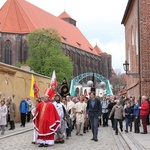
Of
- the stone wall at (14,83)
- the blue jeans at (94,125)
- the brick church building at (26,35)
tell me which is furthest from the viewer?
the brick church building at (26,35)

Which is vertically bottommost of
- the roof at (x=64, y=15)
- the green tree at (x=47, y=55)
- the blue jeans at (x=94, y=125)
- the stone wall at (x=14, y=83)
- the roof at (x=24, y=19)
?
the blue jeans at (x=94, y=125)

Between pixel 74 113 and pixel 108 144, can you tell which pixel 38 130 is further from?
pixel 74 113

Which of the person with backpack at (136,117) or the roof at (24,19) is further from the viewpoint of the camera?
the roof at (24,19)

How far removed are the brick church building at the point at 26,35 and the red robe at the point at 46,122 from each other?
55403 mm

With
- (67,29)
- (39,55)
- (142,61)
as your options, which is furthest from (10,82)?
(67,29)

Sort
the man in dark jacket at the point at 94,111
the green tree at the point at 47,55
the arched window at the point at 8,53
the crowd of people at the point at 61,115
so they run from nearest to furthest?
1. the crowd of people at the point at 61,115
2. the man in dark jacket at the point at 94,111
3. the green tree at the point at 47,55
4. the arched window at the point at 8,53

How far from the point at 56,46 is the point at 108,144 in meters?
49.7

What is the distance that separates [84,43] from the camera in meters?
96.3

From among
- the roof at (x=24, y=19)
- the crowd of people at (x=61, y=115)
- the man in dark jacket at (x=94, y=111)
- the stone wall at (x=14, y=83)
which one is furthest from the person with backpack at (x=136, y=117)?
the roof at (x=24, y=19)

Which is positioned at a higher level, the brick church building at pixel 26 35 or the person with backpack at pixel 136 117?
the brick church building at pixel 26 35

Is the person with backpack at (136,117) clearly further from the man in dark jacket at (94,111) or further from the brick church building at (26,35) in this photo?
the brick church building at (26,35)

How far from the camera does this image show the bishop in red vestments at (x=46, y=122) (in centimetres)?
1224

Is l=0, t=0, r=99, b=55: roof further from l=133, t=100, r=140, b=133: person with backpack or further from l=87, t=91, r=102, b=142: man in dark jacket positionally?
l=87, t=91, r=102, b=142: man in dark jacket

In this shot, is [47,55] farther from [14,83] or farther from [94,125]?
[94,125]
